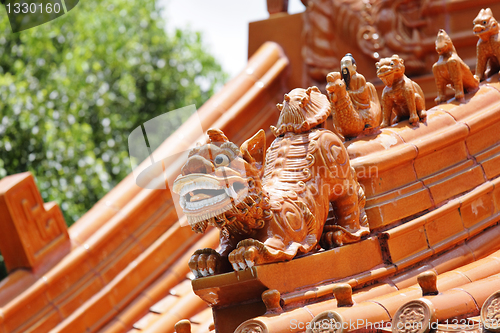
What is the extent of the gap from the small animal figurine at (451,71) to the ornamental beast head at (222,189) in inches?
73.5

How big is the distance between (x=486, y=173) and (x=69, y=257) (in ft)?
12.0

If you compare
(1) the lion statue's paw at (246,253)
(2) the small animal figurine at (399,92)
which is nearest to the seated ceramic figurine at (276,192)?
(1) the lion statue's paw at (246,253)

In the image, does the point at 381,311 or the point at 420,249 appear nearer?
the point at 381,311

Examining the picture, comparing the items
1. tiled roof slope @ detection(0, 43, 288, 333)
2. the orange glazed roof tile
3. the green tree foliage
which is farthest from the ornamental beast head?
the green tree foliage

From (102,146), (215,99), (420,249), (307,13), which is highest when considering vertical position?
(307,13)

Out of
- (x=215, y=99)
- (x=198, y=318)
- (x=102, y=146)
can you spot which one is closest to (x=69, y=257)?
(x=198, y=318)

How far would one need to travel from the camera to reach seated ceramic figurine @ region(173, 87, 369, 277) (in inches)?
120

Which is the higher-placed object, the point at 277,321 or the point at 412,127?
the point at 412,127

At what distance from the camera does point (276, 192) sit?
11.1 feet

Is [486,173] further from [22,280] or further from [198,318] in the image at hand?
[22,280]

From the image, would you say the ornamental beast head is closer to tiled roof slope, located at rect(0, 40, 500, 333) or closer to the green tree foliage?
tiled roof slope, located at rect(0, 40, 500, 333)

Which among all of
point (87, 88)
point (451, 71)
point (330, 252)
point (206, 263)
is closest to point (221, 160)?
point (206, 263)

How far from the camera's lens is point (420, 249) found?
12.5 ft

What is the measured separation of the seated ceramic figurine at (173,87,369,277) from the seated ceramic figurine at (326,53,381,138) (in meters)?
0.22
